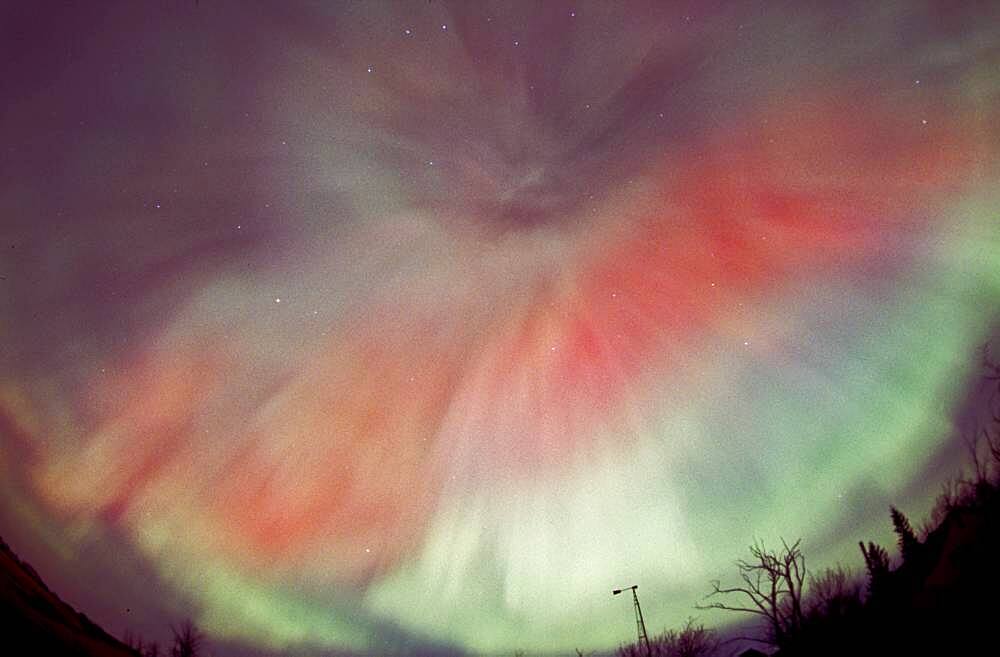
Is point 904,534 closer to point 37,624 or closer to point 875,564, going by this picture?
point 875,564

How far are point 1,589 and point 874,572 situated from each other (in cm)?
6105

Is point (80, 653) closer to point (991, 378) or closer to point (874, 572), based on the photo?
point (991, 378)

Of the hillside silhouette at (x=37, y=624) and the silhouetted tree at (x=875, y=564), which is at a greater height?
the silhouetted tree at (x=875, y=564)

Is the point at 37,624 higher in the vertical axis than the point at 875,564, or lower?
lower

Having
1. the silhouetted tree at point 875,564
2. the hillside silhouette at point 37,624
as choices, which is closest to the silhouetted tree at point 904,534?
the silhouetted tree at point 875,564

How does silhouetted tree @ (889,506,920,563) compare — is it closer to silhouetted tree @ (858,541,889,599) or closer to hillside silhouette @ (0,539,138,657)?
silhouetted tree @ (858,541,889,599)

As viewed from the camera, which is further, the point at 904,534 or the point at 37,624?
the point at 904,534

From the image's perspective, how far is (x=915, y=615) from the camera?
2584 cm

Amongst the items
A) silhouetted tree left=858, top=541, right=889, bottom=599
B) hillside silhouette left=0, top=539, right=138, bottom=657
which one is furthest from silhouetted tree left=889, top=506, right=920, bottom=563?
hillside silhouette left=0, top=539, right=138, bottom=657

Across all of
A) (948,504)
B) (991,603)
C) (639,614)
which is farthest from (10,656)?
(639,614)

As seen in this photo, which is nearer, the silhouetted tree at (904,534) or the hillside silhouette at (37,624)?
the hillside silhouette at (37,624)

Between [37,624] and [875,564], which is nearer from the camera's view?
[37,624]

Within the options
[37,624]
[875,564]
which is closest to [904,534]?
[875,564]

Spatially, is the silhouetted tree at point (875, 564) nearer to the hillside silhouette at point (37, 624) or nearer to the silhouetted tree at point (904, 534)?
the silhouetted tree at point (904, 534)
